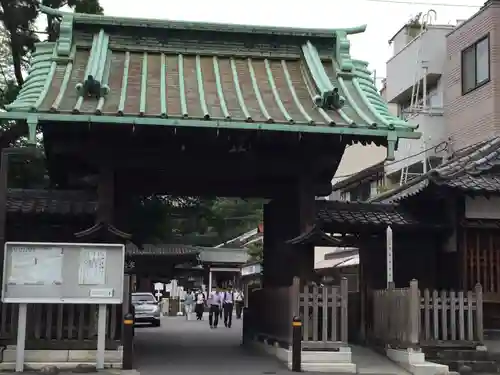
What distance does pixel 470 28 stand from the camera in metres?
25.7

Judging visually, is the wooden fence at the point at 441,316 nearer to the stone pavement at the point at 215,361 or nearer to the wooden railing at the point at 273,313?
the stone pavement at the point at 215,361

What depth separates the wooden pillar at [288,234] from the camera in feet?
49.4

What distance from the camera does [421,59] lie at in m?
29.1

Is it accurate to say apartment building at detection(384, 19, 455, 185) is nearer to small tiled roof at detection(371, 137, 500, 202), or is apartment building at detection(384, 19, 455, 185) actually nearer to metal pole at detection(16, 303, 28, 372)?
small tiled roof at detection(371, 137, 500, 202)

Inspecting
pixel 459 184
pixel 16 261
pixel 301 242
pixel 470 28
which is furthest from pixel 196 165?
pixel 470 28

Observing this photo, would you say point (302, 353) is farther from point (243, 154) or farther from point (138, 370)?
point (243, 154)

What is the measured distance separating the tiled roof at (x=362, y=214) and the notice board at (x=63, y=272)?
494 cm

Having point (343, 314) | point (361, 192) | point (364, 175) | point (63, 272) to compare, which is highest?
point (364, 175)

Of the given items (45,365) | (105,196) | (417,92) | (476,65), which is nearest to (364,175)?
(417,92)

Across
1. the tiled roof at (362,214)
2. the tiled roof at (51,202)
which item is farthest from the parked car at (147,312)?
the tiled roof at (51,202)

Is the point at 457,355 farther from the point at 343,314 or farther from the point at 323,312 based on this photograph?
the point at 323,312

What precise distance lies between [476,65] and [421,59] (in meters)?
4.18

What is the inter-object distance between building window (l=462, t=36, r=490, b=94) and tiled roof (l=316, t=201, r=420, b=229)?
907 cm

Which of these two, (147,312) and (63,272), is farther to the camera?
(147,312)
